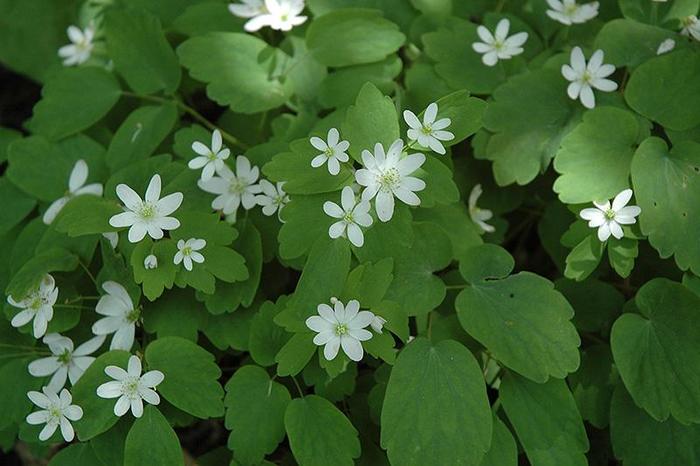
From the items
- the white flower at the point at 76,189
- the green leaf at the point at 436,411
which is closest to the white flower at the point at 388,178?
the green leaf at the point at 436,411

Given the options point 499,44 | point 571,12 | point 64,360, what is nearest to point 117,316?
point 64,360

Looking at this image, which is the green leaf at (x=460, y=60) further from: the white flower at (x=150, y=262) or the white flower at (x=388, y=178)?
the white flower at (x=150, y=262)

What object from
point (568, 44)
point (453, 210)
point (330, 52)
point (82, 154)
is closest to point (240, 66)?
point (330, 52)

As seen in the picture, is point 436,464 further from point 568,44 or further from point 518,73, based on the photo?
point 568,44

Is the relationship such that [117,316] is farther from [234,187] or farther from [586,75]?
[586,75]

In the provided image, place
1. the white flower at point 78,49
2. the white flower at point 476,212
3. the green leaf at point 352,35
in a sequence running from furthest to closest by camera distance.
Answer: the white flower at point 78,49
the green leaf at point 352,35
the white flower at point 476,212

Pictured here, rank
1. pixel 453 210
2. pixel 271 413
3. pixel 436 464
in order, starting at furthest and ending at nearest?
pixel 453 210, pixel 271 413, pixel 436 464
